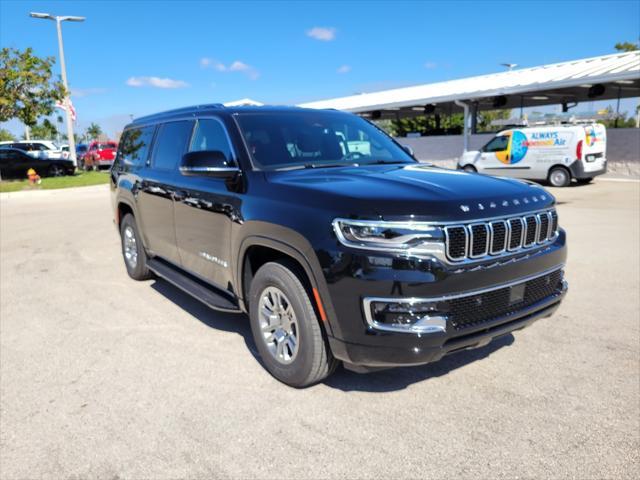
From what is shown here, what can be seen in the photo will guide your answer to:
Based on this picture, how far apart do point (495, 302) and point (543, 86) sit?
63.6 feet


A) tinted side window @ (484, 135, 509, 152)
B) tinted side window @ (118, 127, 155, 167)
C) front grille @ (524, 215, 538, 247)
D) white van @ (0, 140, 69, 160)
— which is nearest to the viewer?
front grille @ (524, 215, 538, 247)

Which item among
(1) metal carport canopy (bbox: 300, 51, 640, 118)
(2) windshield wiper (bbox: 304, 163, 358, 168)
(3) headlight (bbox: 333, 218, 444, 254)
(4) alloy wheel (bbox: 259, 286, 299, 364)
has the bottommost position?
(4) alloy wheel (bbox: 259, 286, 299, 364)

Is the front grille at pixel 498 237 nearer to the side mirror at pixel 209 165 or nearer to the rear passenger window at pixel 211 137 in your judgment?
the side mirror at pixel 209 165

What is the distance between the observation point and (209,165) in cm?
376

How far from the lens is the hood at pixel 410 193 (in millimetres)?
2865

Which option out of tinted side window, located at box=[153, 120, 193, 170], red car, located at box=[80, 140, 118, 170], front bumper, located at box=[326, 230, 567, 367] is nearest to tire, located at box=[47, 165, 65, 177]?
red car, located at box=[80, 140, 118, 170]

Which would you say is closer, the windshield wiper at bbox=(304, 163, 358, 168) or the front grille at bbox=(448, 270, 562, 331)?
the front grille at bbox=(448, 270, 562, 331)

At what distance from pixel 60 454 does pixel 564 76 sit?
22.2 meters

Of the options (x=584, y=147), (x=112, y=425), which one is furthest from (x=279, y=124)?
(x=584, y=147)

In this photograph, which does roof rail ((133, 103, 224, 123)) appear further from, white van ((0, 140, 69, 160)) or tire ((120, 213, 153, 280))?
white van ((0, 140, 69, 160))

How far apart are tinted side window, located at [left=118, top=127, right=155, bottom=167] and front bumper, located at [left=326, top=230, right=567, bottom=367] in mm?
3495

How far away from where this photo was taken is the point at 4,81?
869 inches

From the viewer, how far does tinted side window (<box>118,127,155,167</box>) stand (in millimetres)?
5633

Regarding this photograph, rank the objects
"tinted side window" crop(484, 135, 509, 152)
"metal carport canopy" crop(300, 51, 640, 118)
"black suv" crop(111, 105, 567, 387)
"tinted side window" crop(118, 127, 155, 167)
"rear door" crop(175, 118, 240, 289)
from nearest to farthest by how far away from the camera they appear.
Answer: "black suv" crop(111, 105, 567, 387) → "rear door" crop(175, 118, 240, 289) → "tinted side window" crop(118, 127, 155, 167) → "tinted side window" crop(484, 135, 509, 152) → "metal carport canopy" crop(300, 51, 640, 118)
